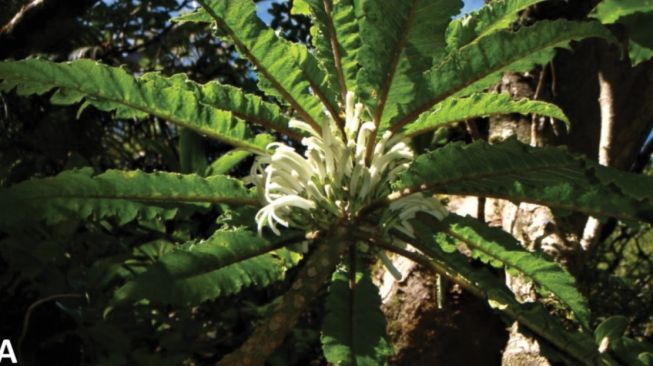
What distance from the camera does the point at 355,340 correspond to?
116 cm

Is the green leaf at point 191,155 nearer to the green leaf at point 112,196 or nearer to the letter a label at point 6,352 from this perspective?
the letter a label at point 6,352

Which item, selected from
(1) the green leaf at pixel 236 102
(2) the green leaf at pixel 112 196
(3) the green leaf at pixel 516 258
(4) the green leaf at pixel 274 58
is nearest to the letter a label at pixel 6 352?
(2) the green leaf at pixel 112 196

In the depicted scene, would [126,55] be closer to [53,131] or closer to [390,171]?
[53,131]

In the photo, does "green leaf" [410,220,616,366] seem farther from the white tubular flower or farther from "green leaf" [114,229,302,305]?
"green leaf" [114,229,302,305]

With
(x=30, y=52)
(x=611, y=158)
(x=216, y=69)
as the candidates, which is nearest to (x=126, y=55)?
(x=216, y=69)

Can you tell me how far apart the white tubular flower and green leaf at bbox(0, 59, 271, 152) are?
0.37 ft

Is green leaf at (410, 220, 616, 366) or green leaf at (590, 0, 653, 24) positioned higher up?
green leaf at (590, 0, 653, 24)

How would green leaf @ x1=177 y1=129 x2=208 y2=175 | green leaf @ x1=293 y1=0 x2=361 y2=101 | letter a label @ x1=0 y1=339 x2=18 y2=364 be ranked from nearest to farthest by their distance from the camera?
1. green leaf @ x1=293 y1=0 x2=361 y2=101
2. letter a label @ x1=0 y1=339 x2=18 y2=364
3. green leaf @ x1=177 y1=129 x2=208 y2=175

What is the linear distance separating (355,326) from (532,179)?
14.3 inches

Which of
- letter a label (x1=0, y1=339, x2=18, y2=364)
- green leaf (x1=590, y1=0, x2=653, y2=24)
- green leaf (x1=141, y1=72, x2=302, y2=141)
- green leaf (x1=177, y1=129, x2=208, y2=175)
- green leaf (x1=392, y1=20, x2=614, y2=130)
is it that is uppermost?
green leaf (x1=177, y1=129, x2=208, y2=175)

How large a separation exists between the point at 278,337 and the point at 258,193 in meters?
0.32

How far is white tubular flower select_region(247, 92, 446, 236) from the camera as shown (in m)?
1.26

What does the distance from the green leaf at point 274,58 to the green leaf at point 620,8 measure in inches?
21.4

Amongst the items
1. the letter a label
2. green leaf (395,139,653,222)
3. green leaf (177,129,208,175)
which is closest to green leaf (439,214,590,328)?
green leaf (395,139,653,222)
